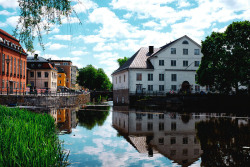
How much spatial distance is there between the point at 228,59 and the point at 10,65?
38713mm

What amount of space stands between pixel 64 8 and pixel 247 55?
35091mm

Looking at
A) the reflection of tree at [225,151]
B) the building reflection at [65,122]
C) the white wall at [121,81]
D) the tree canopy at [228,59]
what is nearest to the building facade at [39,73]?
the white wall at [121,81]

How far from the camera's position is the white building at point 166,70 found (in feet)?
152

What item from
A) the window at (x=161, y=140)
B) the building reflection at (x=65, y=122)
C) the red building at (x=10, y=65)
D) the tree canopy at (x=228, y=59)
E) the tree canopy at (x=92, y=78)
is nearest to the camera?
the window at (x=161, y=140)

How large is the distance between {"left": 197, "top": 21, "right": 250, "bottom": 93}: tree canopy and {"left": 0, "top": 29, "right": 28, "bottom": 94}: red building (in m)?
30.2

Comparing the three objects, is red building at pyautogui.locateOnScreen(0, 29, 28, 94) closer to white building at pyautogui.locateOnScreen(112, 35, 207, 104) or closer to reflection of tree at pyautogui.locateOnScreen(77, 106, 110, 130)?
white building at pyautogui.locateOnScreen(112, 35, 207, 104)

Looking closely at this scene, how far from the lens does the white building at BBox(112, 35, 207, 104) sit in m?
46.4

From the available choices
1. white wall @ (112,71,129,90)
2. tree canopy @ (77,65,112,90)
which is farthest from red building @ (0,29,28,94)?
tree canopy @ (77,65,112,90)

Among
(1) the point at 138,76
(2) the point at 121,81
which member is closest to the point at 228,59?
(1) the point at 138,76

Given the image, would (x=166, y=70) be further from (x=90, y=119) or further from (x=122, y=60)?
(x=122, y=60)

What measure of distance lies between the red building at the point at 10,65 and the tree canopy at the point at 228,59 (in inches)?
1189

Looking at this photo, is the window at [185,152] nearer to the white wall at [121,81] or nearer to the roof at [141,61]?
the roof at [141,61]

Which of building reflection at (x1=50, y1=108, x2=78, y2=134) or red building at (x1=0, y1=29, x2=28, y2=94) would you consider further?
red building at (x1=0, y1=29, x2=28, y2=94)

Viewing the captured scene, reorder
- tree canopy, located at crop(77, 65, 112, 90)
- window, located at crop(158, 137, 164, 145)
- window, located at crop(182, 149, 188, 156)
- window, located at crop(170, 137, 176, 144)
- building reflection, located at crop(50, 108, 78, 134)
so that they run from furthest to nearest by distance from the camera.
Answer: tree canopy, located at crop(77, 65, 112, 90) → building reflection, located at crop(50, 108, 78, 134) → window, located at crop(170, 137, 176, 144) → window, located at crop(158, 137, 164, 145) → window, located at crop(182, 149, 188, 156)
